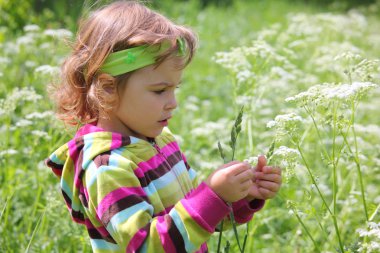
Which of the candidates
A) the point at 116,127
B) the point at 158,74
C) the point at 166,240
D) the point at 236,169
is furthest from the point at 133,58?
the point at 166,240

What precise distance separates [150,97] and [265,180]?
502mm

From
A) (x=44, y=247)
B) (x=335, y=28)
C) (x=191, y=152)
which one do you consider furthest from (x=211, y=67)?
(x=44, y=247)

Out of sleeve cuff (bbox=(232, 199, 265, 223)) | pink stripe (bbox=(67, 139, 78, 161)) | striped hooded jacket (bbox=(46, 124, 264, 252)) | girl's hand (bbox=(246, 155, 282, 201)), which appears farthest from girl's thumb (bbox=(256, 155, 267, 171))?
pink stripe (bbox=(67, 139, 78, 161))

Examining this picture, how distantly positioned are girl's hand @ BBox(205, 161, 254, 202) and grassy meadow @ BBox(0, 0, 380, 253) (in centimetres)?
23

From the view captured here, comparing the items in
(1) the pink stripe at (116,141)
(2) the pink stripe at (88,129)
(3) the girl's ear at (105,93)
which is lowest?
(2) the pink stripe at (88,129)

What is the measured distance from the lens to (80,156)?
1.97 meters

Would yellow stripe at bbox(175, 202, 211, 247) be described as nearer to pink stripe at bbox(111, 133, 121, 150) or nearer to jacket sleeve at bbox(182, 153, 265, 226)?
pink stripe at bbox(111, 133, 121, 150)

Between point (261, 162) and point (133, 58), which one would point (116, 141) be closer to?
point (133, 58)

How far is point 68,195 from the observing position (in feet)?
6.84

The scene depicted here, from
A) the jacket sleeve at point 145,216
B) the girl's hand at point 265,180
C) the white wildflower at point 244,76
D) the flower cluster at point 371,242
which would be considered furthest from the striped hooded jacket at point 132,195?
the white wildflower at point 244,76

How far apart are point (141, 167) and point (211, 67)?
4.90m

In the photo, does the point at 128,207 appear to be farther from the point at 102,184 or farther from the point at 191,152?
the point at 191,152

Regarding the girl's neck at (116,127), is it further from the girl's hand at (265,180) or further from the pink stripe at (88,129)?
the girl's hand at (265,180)

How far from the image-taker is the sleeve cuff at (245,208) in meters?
2.22
